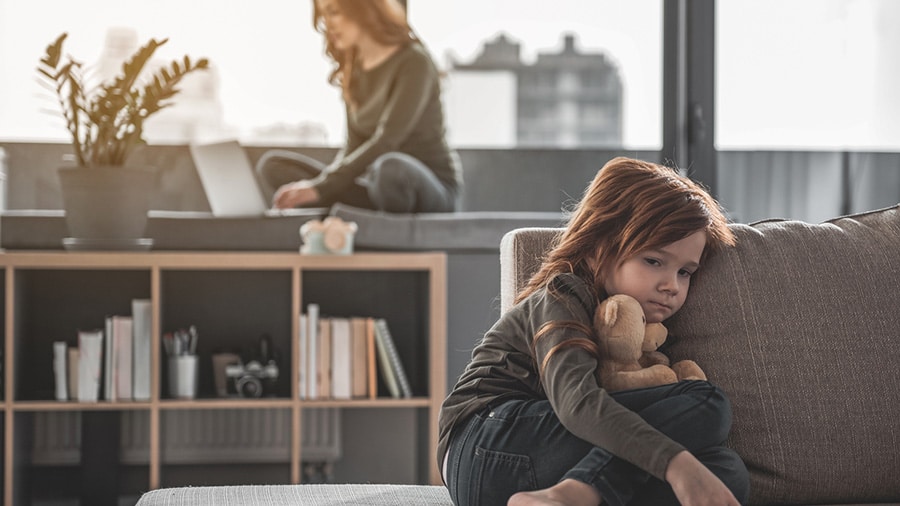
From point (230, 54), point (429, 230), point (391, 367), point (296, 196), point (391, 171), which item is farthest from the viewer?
point (230, 54)

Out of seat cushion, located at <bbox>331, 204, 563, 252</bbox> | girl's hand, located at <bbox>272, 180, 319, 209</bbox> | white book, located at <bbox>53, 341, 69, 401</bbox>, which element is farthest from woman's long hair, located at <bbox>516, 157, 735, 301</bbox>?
girl's hand, located at <bbox>272, 180, 319, 209</bbox>

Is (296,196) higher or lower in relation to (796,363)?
higher

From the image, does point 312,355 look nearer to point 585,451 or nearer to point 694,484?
point 585,451

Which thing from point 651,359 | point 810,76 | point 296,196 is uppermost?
point 810,76

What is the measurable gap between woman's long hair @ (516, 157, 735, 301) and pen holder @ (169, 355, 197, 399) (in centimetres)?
134

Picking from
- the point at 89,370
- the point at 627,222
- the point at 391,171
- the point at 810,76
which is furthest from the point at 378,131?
the point at 627,222

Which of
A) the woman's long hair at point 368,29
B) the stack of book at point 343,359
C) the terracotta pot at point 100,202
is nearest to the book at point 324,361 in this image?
the stack of book at point 343,359

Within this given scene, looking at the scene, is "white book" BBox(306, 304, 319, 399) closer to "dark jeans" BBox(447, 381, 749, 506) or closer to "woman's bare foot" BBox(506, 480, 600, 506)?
"dark jeans" BBox(447, 381, 749, 506)

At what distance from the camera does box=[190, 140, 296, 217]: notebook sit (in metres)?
2.78

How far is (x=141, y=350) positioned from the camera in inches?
98.5

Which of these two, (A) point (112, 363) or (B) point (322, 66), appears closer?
(A) point (112, 363)

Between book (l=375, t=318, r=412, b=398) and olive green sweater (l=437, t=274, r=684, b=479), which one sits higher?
olive green sweater (l=437, t=274, r=684, b=479)

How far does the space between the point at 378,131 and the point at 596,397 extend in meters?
1.98

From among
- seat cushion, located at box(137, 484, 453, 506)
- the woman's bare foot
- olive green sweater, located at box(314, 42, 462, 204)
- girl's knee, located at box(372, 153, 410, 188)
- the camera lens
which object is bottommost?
the camera lens
